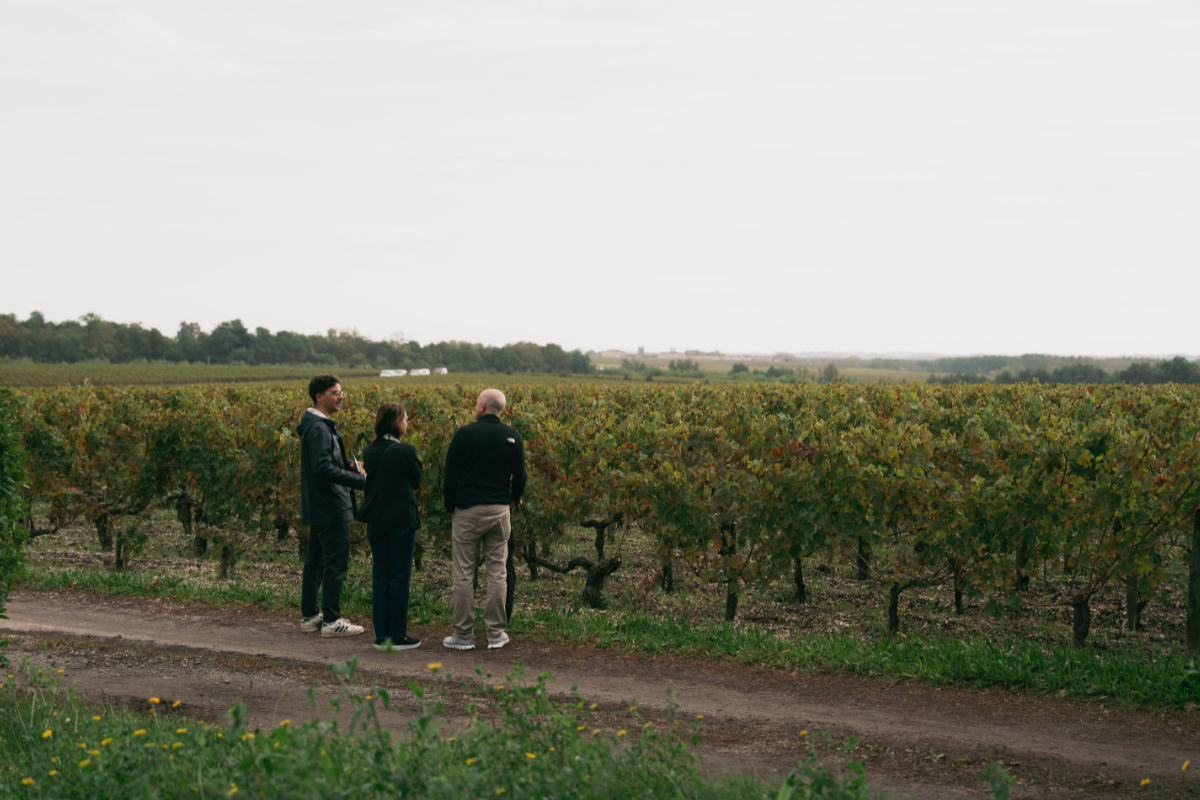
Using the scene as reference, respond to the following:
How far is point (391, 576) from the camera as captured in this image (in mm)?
7586

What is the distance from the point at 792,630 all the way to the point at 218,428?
8.94 metres

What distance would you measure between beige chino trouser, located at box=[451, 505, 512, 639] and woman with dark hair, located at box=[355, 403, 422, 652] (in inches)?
16.8

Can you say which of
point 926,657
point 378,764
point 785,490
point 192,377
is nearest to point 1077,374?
point 785,490

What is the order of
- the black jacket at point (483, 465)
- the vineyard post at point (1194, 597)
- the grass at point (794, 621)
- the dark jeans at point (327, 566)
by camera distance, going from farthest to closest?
the dark jeans at point (327, 566)
the black jacket at point (483, 465)
the vineyard post at point (1194, 597)
the grass at point (794, 621)

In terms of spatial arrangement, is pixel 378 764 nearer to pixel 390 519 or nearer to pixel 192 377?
pixel 390 519

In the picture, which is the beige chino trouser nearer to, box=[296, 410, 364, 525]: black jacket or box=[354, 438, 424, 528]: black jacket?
box=[354, 438, 424, 528]: black jacket

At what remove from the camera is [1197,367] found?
50500 mm

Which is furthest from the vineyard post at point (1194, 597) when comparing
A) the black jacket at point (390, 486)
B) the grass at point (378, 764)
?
the black jacket at point (390, 486)

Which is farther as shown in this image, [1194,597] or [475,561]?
[475,561]

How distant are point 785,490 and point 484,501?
3.31 meters

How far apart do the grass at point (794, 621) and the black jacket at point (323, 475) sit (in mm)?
1406

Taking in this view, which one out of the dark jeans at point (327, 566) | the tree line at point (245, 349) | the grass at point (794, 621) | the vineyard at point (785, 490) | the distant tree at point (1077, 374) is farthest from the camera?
the tree line at point (245, 349)

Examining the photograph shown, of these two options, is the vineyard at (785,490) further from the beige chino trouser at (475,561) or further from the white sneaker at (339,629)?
the white sneaker at (339,629)

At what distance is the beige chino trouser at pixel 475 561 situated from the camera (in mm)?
7398
